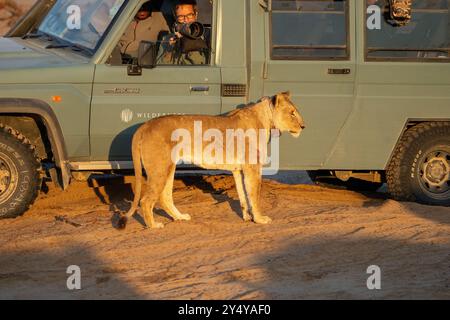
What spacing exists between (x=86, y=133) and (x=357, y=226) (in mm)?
2408

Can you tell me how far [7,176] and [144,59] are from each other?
1524 millimetres

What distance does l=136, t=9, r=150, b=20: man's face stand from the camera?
8073 millimetres

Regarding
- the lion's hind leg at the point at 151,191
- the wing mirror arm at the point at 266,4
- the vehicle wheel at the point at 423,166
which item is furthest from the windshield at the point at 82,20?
the vehicle wheel at the point at 423,166

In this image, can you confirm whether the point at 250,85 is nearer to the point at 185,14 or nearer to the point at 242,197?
the point at 185,14

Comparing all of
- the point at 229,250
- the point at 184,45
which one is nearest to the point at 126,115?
the point at 184,45

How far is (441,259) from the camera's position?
675 centimetres

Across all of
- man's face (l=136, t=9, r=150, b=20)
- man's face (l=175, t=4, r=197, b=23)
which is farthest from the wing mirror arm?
man's face (l=136, t=9, r=150, b=20)

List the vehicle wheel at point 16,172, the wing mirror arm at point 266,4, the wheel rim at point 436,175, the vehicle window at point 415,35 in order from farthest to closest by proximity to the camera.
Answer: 1. the wheel rim at point 436,175
2. the vehicle window at point 415,35
3. the wing mirror arm at point 266,4
4. the vehicle wheel at point 16,172

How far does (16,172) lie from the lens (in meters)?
7.73

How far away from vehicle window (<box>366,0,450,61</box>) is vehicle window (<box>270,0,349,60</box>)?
259mm

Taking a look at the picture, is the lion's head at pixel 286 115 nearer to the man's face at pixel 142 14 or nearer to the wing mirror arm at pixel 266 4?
the wing mirror arm at pixel 266 4

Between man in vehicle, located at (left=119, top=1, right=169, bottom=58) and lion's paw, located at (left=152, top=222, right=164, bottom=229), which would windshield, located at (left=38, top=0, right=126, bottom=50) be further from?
lion's paw, located at (left=152, top=222, right=164, bottom=229)

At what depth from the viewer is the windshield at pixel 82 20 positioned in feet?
26.3
